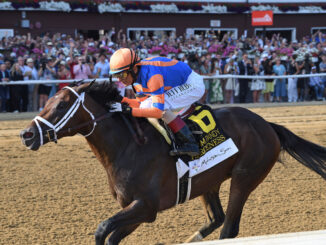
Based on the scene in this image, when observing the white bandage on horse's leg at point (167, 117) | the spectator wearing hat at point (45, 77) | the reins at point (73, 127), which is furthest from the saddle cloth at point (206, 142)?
the spectator wearing hat at point (45, 77)

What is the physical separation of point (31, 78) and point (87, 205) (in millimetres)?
7149

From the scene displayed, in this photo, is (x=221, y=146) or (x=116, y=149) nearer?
(x=116, y=149)

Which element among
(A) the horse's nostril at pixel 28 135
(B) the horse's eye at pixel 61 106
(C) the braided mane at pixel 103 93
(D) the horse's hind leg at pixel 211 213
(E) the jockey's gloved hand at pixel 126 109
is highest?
(C) the braided mane at pixel 103 93

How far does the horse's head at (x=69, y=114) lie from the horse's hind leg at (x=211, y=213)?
4.69ft

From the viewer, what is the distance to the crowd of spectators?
12.2 meters

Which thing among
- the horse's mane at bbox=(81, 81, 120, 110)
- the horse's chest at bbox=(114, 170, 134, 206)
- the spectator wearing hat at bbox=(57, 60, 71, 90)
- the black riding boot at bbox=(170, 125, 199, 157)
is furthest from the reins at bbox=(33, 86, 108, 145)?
the spectator wearing hat at bbox=(57, 60, 71, 90)

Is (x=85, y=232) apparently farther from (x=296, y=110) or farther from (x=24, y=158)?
(x=296, y=110)

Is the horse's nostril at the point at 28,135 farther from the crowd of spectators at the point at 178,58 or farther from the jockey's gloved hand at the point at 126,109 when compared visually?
the crowd of spectators at the point at 178,58

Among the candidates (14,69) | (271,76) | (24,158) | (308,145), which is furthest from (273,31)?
(308,145)

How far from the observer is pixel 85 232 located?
521 cm

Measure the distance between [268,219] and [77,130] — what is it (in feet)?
8.25

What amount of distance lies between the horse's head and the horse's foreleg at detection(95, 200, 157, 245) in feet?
2.39

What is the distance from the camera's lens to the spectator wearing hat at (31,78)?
478 inches

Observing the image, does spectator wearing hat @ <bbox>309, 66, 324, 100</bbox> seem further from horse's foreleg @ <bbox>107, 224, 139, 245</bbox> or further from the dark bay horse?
horse's foreleg @ <bbox>107, 224, 139, 245</bbox>
